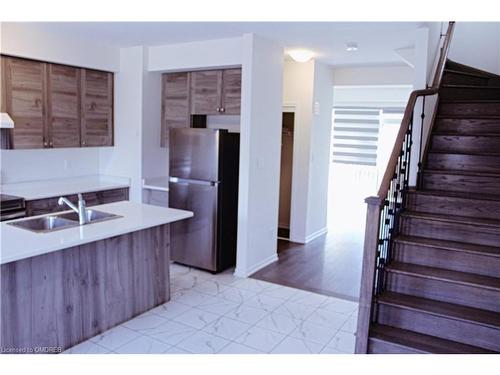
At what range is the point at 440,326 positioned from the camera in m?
2.77

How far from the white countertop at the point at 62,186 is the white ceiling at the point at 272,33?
1.64 m

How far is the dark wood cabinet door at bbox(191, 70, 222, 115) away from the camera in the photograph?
4.85m

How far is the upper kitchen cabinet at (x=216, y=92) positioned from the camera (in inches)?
185

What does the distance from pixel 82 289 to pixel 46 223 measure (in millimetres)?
588

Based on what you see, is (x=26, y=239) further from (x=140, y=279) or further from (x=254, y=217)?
(x=254, y=217)

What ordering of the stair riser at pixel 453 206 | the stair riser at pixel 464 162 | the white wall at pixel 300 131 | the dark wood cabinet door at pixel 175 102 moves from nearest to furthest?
the stair riser at pixel 453 206 → the stair riser at pixel 464 162 → the dark wood cabinet door at pixel 175 102 → the white wall at pixel 300 131

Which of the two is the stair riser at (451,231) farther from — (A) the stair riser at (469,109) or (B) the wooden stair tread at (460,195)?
(A) the stair riser at (469,109)

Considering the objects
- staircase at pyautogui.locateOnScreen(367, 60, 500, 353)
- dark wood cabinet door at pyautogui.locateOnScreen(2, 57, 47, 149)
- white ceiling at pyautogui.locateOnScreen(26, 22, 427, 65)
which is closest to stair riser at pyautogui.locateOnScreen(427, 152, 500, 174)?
staircase at pyautogui.locateOnScreen(367, 60, 500, 353)

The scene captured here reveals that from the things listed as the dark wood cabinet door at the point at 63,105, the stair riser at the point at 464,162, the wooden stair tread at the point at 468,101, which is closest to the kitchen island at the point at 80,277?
the dark wood cabinet door at the point at 63,105

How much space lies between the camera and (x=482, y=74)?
507 cm

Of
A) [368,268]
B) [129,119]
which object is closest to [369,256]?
[368,268]

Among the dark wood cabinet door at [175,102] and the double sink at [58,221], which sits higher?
the dark wood cabinet door at [175,102]
